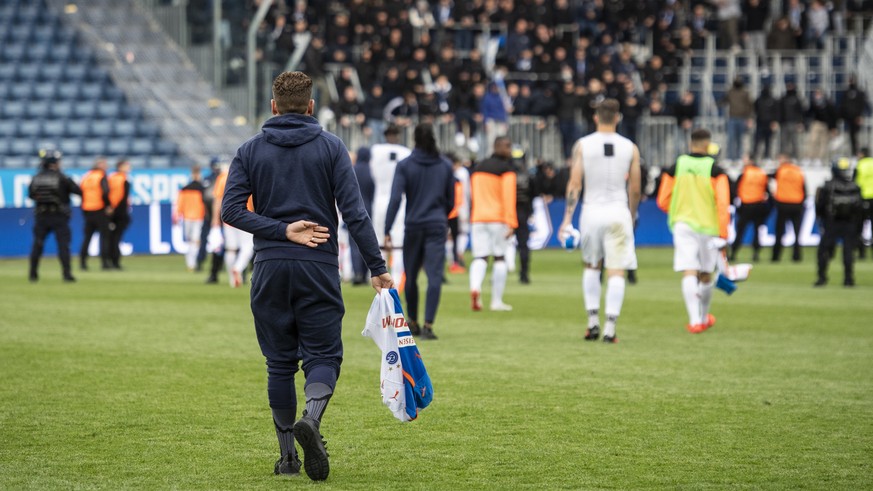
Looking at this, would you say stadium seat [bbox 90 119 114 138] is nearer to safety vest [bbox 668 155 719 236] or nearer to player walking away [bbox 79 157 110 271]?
player walking away [bbox 79 157 110 271]

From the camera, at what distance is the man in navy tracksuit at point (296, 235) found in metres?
7.20

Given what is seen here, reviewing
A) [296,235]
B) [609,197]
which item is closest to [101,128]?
[609,197]

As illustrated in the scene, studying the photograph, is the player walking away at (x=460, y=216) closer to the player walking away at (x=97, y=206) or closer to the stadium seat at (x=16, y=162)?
the player walking away at (x=97, y=206)

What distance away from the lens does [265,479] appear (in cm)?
736

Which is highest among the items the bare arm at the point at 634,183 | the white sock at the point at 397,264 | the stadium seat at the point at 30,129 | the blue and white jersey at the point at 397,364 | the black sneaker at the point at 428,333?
the stadium seat at the point at 30,129

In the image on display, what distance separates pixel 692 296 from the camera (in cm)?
1505

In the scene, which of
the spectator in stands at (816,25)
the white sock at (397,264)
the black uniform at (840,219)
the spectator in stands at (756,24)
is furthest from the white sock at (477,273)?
the spectator in stands at (816,25)

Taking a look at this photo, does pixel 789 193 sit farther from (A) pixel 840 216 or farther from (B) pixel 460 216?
(A) pixel 840 216

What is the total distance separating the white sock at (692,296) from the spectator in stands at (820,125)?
77.7 feet

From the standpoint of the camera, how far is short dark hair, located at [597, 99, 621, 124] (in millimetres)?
13203

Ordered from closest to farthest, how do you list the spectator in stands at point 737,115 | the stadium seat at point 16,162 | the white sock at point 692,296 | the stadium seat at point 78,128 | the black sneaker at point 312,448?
the black sneaker at point 312,448
the white sock at point 692,296
the stadium seat at point 16,162
the stadium seat at point 78,128
the spectator in stands at point 737,115

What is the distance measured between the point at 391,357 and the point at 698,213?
305 inches

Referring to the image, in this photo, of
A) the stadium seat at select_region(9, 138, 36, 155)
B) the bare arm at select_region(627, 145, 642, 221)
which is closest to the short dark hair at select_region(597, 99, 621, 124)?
the bare arm at select_region(627, 145, 642, 221)

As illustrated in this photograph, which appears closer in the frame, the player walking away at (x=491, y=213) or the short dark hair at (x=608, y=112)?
the short dark hair at (x=608, y=112)
